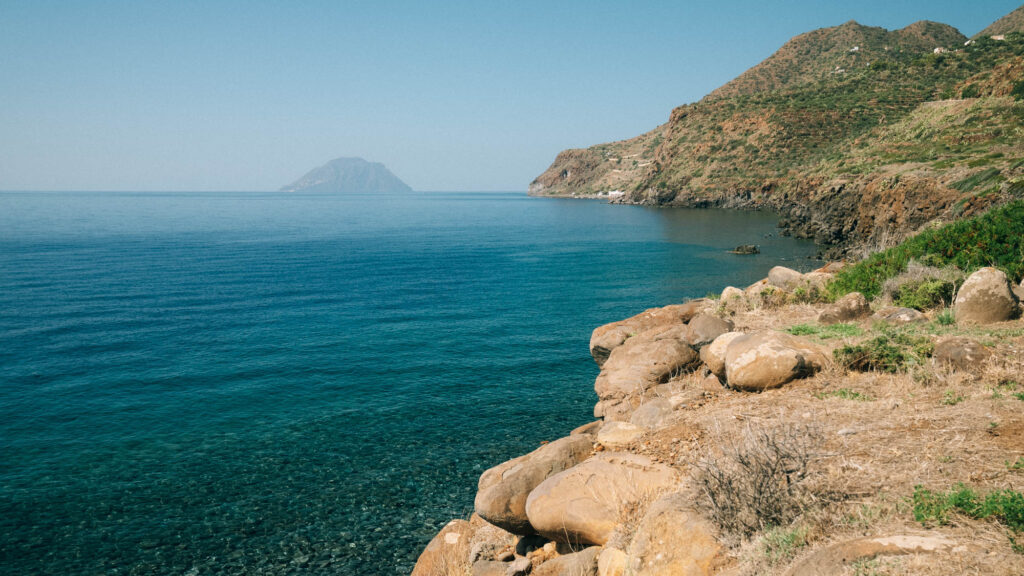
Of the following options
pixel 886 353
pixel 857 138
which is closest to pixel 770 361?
pixel 886 353

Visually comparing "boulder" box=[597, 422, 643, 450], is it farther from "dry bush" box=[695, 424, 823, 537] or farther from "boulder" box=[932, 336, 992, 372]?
"boulder" box=[932, 336, 992, 372]

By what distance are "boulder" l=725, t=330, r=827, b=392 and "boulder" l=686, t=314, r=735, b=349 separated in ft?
8.57

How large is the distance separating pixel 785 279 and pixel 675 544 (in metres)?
14.9

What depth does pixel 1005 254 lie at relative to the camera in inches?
Result: 513

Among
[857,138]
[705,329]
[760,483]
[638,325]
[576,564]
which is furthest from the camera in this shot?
[857,138]

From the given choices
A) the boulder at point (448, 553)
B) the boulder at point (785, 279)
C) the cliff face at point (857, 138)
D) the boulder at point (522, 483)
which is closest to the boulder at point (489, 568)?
the boulder at point (448, 553)

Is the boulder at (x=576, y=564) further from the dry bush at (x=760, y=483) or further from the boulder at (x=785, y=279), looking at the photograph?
the boulder at (x=785, y=279)

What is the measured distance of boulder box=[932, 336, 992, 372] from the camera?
7746 millimetres

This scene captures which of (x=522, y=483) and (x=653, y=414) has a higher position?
(x=653, y=414)

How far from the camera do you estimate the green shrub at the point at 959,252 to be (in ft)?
42.8

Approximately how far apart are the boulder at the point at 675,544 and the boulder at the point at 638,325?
1062 centimetres

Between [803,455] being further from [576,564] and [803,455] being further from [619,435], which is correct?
[619,435]

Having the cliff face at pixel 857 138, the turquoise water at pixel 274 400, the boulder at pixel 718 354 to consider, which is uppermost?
the cliff face at pixel 857 138

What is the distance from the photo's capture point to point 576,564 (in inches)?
247
